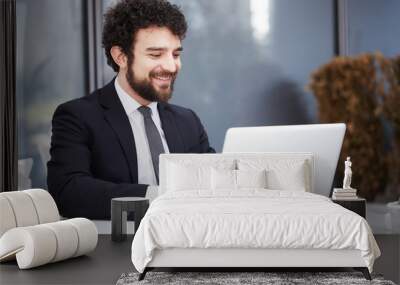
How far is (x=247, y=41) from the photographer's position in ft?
24.2

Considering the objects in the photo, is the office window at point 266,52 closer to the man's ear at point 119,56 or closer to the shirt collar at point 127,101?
the man's ear at point 119,56

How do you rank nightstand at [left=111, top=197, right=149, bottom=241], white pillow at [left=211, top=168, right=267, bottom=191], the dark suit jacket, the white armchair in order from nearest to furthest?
1. the white armchair
2. white pillow at [left=211, top=168, right=267, bottom=191]
3. nightstand at [left=111, top=197, right=149, bottom=241]
4. the dark suit jacket

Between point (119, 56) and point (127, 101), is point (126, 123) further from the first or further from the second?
point (119, 56)

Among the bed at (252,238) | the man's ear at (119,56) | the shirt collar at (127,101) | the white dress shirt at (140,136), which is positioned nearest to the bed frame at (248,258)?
the bed at (252,238)

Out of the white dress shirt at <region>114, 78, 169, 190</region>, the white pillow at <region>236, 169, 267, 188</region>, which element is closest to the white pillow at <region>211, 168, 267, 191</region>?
the white pillow at <region>236, 169, 267, 188</region>

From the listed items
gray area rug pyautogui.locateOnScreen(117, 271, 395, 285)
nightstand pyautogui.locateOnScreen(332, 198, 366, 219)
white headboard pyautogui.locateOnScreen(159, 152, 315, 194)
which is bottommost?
gray area rug pyautogui.locateOnScreen(117, 271, 395, 285)

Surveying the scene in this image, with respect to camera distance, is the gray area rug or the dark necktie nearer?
the gray area rug

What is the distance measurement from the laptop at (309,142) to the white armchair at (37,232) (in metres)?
1.97

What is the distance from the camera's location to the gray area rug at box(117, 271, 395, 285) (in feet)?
15.8

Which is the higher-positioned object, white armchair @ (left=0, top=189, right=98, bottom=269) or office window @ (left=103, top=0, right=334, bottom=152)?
office window @ (left=103, top=0, right=334, bottom=152)

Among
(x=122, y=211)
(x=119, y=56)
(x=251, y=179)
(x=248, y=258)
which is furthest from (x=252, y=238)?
(x=119, y=56)

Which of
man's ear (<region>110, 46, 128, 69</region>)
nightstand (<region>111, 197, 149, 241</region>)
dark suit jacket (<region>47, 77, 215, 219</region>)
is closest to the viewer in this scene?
nightstand (<region>111, 197, 149, 241</region>)

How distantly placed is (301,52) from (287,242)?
3011 mm

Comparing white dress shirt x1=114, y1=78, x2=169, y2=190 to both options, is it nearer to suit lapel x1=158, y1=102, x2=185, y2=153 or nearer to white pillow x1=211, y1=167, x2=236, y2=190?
suit lapel x1=158, y1=102, x2=185, y2=153
